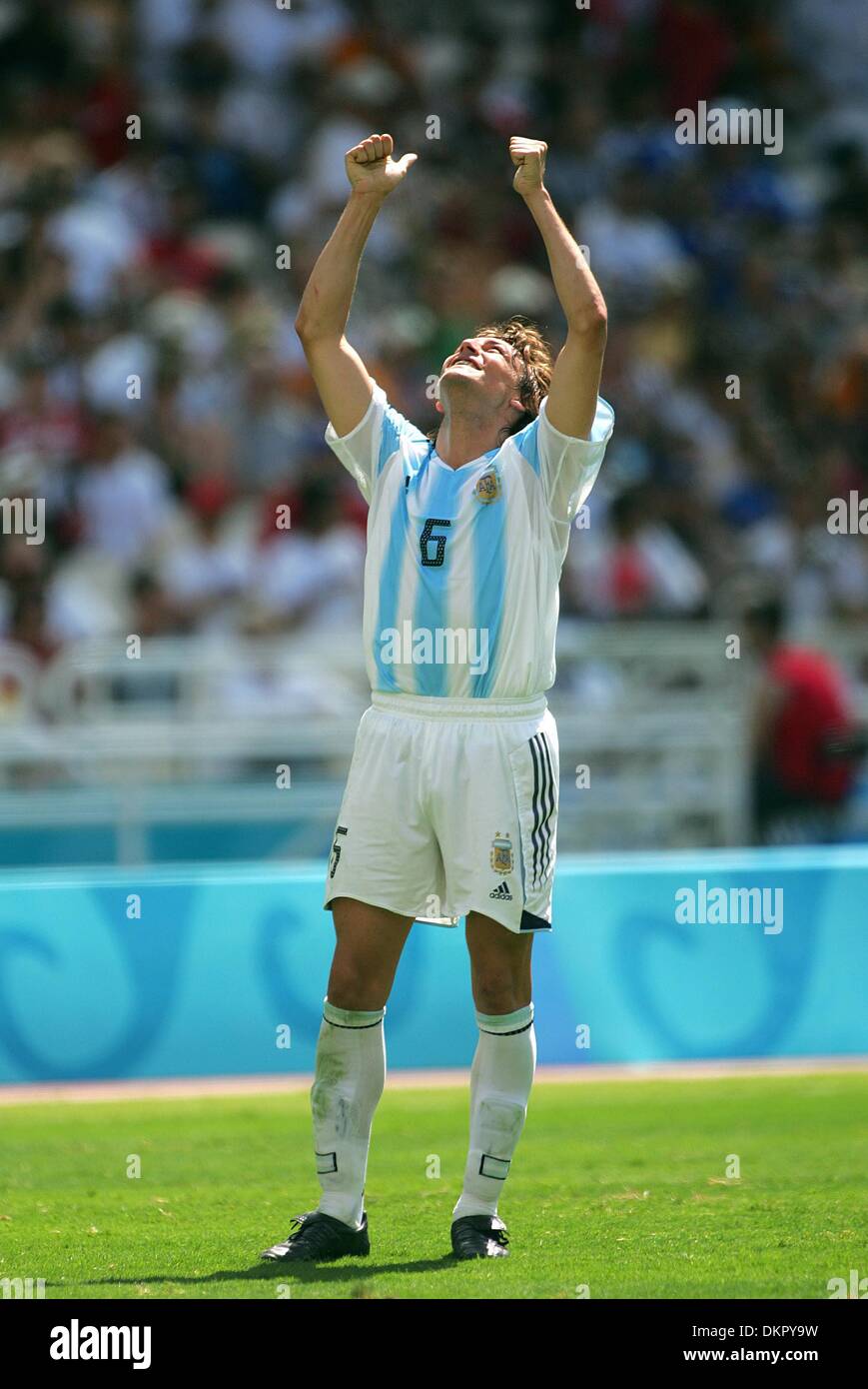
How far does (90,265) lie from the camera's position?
1119cm

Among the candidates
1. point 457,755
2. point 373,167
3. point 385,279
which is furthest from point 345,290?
point 385,279

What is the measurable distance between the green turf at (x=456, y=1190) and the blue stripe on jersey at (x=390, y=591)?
4.50 feet

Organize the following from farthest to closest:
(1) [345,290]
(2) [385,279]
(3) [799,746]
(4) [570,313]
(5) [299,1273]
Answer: (2) [385,279] → (3) [799,746] → (1) [345,290] → (4) [570,313] → (5) [299,1273]

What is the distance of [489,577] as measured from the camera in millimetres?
4754

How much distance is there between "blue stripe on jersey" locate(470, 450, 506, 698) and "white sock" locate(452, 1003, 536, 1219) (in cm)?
81

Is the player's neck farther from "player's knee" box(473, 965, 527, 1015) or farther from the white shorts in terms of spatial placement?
"player's knee" box(473, 965, 527, 1015)

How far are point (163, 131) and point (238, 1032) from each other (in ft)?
22.4

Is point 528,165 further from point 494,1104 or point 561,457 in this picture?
point 494,1104

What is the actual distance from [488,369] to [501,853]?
119cm

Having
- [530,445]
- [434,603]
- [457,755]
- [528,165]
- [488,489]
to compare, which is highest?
[528,165]

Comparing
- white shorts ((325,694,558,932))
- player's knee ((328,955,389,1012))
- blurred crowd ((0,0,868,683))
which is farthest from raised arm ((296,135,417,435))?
blurred crowd ((0,0,868,683))

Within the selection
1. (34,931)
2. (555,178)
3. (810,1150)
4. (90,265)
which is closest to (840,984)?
(810,1150)

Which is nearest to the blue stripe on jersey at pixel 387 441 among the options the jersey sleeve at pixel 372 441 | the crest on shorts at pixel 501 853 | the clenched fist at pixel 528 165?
the jersey sleeve at pixel 372 441

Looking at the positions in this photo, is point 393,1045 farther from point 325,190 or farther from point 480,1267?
point 325,190
